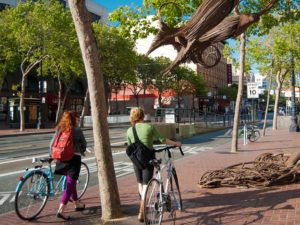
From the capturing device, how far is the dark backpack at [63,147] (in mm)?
6312

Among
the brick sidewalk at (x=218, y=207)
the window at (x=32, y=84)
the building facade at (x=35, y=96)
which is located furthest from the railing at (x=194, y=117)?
the window at (x=32, y=84)

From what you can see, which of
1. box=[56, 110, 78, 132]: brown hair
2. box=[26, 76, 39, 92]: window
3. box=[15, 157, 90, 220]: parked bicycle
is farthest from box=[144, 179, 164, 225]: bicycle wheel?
box=[26, 76, 39, 92]: window

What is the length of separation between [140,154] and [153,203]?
0.73 m

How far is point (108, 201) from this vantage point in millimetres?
5973

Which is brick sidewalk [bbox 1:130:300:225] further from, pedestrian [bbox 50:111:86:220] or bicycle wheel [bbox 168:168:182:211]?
pedestrian [bbox 50:111:86:220]

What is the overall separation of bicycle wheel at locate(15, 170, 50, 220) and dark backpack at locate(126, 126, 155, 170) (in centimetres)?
Answer: 151

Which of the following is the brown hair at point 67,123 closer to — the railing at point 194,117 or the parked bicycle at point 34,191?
the parked bicycle at point 34,191

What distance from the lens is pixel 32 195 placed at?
6.24 metres

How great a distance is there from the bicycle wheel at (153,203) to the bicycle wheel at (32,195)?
187 cm

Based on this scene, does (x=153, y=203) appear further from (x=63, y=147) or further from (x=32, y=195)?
(x=32, y=195)

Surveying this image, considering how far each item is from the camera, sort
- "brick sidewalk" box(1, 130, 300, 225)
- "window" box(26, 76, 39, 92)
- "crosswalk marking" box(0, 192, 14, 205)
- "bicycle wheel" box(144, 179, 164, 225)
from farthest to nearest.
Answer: "window" box(26, 76, 39, 92) → "crosswalk marking" box(0, 192, 14, 205) → "brick sidewalk" box(1, 130, 300, 225) → "bicycle wheel" box(144, 179, 164, 225)

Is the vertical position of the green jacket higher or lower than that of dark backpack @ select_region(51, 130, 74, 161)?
higher

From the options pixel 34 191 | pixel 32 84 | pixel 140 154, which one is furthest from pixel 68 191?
pixel 32 84

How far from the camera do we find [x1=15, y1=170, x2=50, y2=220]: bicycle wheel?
609cm
